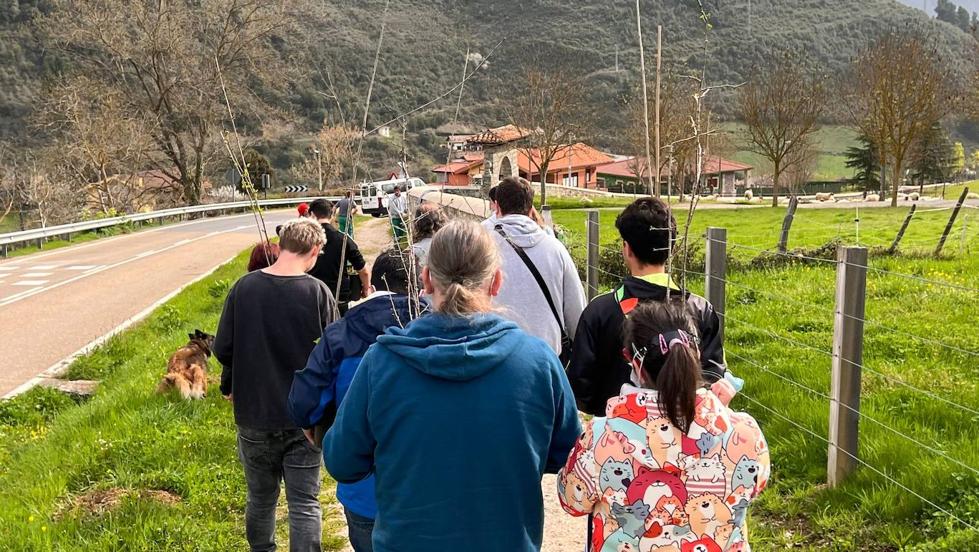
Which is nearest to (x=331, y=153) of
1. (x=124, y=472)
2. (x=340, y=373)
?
(x=124, y=472)

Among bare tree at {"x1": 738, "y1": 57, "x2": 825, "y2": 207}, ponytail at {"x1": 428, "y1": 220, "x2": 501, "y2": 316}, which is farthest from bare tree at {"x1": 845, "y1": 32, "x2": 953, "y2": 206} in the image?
ponytail at {"x1": 428, "y1": 220, "x2": 501, "y2": 316}

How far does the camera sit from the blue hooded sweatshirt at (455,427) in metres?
2.20

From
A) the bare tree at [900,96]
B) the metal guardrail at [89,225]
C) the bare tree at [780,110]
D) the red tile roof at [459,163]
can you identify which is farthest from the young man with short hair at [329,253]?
the bare tree at [780,110]

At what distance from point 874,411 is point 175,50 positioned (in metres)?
37.1

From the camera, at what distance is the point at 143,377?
26.5 feet

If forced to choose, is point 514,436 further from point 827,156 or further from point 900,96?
point 827,156

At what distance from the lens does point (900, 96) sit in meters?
41.6

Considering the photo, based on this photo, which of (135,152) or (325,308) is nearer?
(325,308)

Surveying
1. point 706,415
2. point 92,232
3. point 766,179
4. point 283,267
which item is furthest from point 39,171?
point 766,179

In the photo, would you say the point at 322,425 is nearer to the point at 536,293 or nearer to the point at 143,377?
the point at 536,293

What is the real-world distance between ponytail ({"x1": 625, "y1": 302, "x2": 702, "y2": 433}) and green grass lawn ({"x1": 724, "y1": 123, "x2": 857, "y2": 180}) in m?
86.4

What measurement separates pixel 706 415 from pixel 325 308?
2138 mm

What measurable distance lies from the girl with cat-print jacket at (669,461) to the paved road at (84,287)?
28.0 ft

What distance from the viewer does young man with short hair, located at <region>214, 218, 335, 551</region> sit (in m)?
3.81
